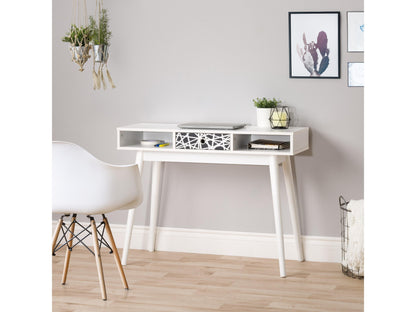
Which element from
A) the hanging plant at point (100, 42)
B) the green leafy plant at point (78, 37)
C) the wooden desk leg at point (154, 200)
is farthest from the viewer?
the wooden desk leg at point (154, 200)

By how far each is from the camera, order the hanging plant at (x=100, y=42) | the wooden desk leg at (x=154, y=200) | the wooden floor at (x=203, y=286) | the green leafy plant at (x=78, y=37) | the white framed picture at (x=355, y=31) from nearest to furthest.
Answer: the wooden floor at (x=203, y=286), the white framed picture at (x=355, y=31), the green leafy plant at (x=78, y=37), the hanging plant at (x=100, y=42), the wooden desk leg at (x=154, y=200)

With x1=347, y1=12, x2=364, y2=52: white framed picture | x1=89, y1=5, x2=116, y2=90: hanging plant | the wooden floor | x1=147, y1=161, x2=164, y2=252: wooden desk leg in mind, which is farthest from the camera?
x1=147, y1=161, x2=164, y2=252: wooden desk leg

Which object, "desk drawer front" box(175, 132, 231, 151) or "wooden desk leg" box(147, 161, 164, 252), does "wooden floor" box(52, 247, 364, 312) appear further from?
"desk drawer front" box(175, 132, 231, 151)

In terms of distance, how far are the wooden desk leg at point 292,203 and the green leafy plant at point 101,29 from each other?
1446 millimetres

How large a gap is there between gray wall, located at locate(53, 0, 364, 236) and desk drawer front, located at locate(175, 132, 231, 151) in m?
0.44

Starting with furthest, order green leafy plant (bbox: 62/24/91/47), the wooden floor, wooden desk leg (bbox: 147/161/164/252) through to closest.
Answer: wooden desk leg (bbox: 147/161/164/252), green leafy plant (bbox: 62/24/91/47), the wooden floor

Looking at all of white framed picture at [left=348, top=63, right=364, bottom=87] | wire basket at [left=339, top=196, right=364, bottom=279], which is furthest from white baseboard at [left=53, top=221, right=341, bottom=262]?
white framed picture at [left=348, top=63, right=364, bottom=87]

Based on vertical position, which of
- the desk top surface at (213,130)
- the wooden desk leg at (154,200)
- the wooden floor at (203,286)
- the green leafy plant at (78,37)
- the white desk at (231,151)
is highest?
the green leafy plant at (78,37)

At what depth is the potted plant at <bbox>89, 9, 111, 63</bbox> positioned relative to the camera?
4.29 metres

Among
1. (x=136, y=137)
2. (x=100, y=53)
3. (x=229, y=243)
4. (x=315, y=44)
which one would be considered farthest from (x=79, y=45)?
(x=229, y=243)

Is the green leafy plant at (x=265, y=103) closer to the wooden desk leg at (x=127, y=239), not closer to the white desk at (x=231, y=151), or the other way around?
the white desk at (x=231, y=151)

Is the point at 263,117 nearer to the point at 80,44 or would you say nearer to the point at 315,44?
the point at 315,44

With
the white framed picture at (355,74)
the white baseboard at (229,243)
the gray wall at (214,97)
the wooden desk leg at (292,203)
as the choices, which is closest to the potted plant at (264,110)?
the gray wall at (214,97)

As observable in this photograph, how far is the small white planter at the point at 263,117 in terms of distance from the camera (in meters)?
4.09
